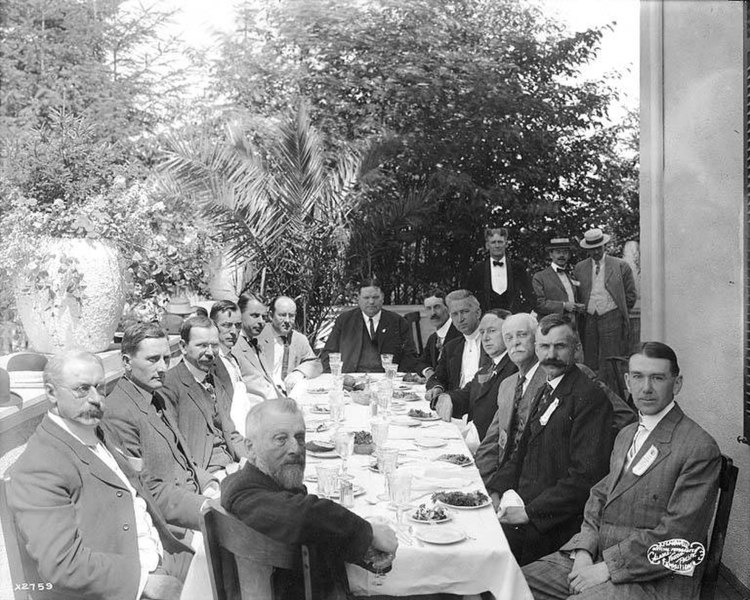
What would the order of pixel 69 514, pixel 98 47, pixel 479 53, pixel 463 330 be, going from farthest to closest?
1. pixel 98 47
2. pixel 479 53
3. pixel 463 330
4. pixel 69 514

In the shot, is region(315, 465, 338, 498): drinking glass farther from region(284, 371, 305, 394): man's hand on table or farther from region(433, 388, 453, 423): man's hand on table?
region(284, 371, 305, 394): man's hand on table

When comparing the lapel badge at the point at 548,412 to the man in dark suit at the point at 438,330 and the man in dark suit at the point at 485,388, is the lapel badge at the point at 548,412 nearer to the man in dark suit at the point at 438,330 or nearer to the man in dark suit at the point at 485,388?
the man in dark suit at the point at 485,388

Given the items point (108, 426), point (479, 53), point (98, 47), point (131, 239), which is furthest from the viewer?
point (98, 47)

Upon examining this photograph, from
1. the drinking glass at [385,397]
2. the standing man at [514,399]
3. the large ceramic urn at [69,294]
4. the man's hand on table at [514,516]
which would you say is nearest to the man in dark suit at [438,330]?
the standing man at [514,399]

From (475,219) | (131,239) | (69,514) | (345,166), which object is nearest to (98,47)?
(345,166)

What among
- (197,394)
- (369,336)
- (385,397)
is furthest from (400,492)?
(369,336)

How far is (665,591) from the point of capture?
8.39ft

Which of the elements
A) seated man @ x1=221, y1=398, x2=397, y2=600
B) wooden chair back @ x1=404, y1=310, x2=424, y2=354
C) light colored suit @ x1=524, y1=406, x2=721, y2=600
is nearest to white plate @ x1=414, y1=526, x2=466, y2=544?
seated man @ x1=221, y1=398, x2=397, y2=600

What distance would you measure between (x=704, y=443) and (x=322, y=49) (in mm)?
7953

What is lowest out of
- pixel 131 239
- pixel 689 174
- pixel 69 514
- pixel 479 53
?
pixel 69 514

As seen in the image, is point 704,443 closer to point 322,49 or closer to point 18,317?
point 18,317

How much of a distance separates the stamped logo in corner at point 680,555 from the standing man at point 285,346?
3446 mm

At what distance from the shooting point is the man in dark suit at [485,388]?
14.2 ft

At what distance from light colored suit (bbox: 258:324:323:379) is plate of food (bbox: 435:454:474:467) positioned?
2.47 m
